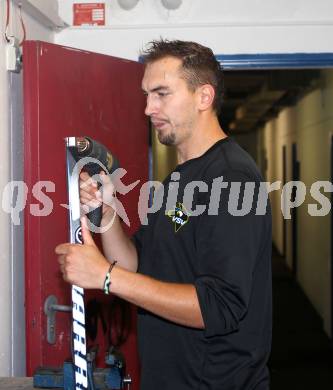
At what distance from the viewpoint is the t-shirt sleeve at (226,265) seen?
148cm

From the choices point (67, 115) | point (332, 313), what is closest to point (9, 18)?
point (67, 115)

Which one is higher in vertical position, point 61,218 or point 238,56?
point 238,56

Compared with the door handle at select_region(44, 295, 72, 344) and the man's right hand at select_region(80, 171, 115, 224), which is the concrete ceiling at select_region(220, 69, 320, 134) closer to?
the door handle at select_region(44, 295, 72, 344)

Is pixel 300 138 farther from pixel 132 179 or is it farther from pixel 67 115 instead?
pixel 67 115

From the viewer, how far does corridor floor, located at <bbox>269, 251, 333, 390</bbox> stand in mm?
4512

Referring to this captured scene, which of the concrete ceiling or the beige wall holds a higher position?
the concrete ceiling

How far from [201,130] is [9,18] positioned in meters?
1.03

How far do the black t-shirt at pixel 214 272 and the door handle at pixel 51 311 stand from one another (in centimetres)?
59

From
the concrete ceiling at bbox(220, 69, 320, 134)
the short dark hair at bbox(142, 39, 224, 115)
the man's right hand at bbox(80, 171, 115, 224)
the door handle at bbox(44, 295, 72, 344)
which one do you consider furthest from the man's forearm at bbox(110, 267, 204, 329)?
the concrete ceiling at bbox(220, 69, 320, 134)

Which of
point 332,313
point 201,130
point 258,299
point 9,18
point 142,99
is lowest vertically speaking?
point 332,313

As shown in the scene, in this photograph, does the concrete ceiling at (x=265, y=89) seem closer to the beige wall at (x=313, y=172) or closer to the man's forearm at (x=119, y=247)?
the beige wall at (x=313, y=172)

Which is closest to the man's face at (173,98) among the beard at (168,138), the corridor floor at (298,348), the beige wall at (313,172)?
the beard at (168,138)

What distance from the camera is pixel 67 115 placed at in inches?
97.7

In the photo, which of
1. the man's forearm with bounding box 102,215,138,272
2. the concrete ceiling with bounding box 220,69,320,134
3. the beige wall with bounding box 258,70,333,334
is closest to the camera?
the man's forearm with bounding box 102,215,138,272
